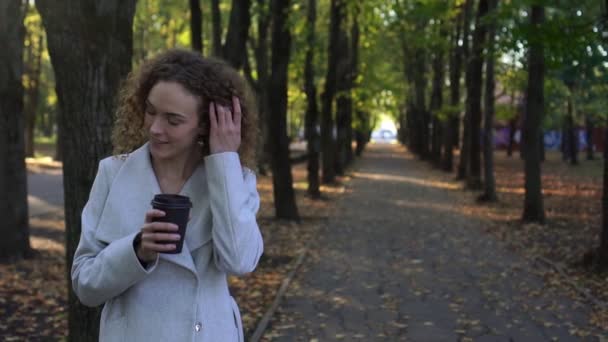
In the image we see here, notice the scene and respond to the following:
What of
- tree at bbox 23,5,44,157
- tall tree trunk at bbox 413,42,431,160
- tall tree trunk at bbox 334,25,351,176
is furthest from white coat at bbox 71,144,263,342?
tall tree trunk at bbox 413,42,431,160

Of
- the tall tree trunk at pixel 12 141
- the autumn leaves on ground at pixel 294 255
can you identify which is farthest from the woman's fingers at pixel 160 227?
the tall tree trunk at pixel 12 141

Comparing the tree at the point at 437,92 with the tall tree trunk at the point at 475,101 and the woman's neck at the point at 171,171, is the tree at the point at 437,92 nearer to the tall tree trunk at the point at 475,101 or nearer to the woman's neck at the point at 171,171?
the tall tree trunk at the point at 475,101

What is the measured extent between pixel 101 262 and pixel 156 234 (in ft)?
0.81

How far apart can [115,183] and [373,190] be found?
87.4ft

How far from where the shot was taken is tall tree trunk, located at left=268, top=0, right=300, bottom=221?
15133mm

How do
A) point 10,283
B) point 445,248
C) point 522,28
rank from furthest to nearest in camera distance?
1. point 445,248
2. point 522,28
3. point 10,283

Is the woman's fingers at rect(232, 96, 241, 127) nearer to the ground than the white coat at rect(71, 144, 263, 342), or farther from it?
farther from it

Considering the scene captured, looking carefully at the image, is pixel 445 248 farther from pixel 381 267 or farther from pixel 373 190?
pixel 373 190

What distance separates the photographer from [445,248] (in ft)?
45.7

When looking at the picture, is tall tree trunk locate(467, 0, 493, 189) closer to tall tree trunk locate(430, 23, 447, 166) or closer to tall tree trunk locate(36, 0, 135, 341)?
tall tree trunk locate(430, 23, 447, 166)

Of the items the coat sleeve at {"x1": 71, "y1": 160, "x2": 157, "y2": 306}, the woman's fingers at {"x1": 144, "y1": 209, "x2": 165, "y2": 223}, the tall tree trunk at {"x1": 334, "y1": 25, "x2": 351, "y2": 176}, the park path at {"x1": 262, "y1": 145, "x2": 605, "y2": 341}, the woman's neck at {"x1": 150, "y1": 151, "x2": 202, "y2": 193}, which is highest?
the tall tree trunk at {"x1": 334, "y1": 25, "x2": 351, "y2": 176}

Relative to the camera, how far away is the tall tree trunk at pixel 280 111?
1513 cm

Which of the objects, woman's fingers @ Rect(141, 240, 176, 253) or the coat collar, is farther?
the coat collar

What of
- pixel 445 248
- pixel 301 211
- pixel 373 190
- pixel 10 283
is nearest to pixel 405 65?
pixel 373 190
